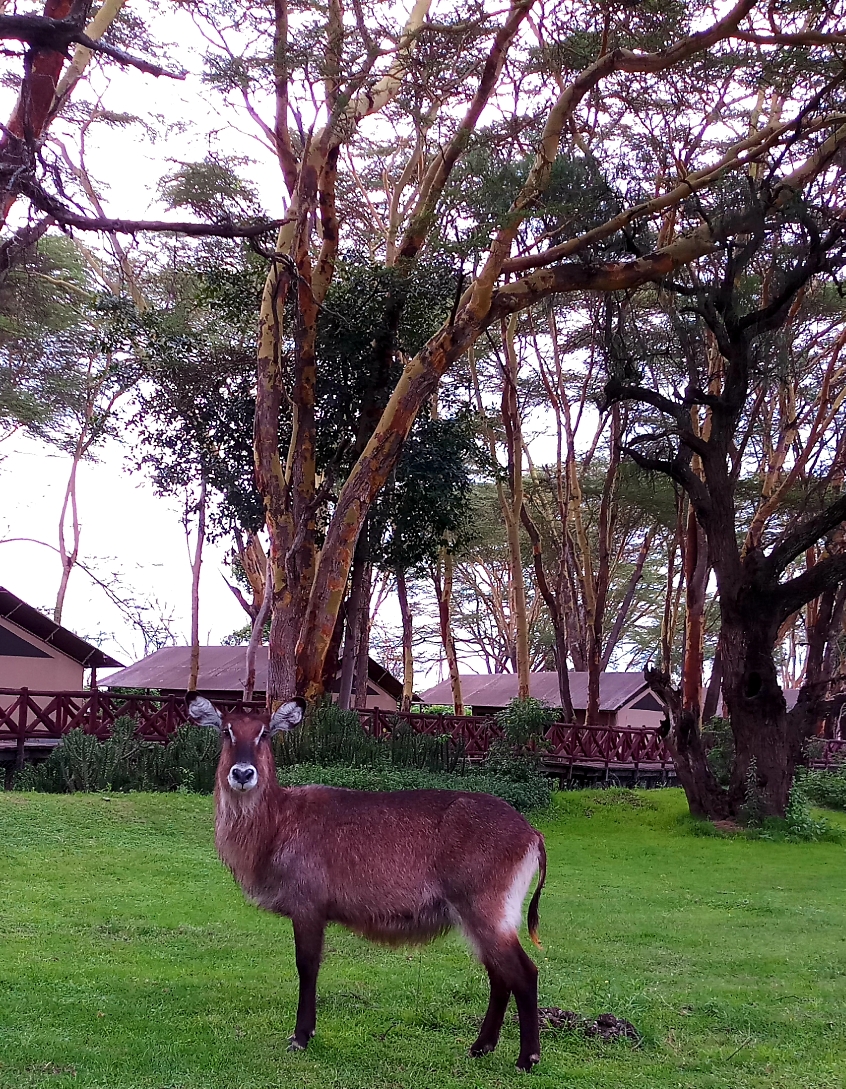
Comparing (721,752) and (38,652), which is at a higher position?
(38,652)

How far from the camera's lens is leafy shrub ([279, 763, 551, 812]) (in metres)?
13.0

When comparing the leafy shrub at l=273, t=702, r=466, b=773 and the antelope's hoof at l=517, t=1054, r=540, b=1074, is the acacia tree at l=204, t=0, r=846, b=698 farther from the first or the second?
the antelope's hoof at l=517, t=1054, r=540, b=1074

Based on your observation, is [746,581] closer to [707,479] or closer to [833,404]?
[707,479]

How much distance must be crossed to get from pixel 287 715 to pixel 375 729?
41.8 ft

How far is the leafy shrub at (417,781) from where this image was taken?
42.7ft

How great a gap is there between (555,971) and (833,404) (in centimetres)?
1609

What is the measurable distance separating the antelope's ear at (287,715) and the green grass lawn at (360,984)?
144 cm

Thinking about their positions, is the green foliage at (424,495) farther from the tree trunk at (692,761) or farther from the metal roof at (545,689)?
the metal roof at (545,689)

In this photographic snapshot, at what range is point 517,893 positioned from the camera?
15.5ft

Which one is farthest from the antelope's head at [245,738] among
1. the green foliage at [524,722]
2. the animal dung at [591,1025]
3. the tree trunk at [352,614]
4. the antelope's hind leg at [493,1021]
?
the tree trunk at [352,614]

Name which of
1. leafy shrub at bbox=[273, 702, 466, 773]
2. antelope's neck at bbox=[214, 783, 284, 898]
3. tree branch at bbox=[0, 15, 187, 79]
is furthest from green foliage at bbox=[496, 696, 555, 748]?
tree branch at bbox=[0, 15, 187, 79]

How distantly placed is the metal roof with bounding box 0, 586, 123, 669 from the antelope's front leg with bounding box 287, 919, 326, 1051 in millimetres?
17408

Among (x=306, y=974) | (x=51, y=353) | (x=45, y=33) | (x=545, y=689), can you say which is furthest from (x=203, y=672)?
(x=45, y=33)

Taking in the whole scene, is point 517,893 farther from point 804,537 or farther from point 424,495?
point 424,495
